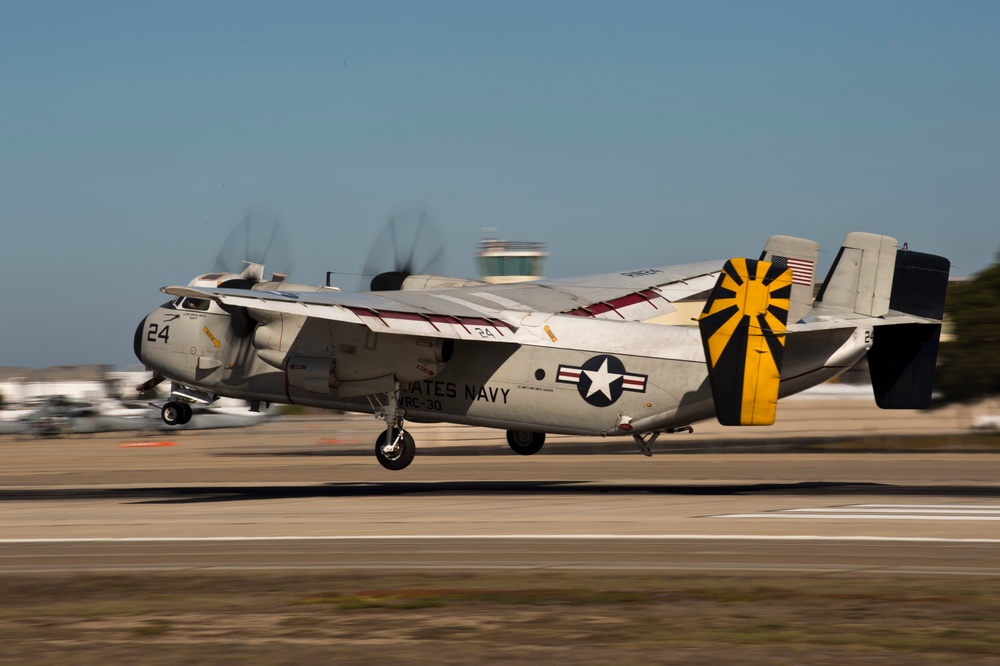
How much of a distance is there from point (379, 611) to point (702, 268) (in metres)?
21.8

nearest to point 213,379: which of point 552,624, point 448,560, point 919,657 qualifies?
point 448,560

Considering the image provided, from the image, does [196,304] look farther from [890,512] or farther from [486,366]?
[890,512]

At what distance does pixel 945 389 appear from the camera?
186 ft

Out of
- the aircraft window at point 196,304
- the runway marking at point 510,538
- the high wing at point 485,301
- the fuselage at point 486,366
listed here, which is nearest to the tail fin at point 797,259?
the fuselage at point 486,366

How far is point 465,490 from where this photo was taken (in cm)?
2764

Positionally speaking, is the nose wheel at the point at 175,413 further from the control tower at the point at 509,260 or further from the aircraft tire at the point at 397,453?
the control tower at the point at 509,260

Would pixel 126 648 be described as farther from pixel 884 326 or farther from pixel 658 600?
pixel 884 326

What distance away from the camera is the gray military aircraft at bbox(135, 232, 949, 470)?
21.9 meters

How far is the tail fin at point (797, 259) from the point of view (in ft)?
76.3

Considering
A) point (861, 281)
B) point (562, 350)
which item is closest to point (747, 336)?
point (861, 281)

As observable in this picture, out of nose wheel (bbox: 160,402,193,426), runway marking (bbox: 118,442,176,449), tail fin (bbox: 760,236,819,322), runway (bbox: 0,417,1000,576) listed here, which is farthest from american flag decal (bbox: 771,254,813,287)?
runway marking (bbox: 118,442,176,449)

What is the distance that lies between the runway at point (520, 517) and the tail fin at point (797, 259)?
4.32m

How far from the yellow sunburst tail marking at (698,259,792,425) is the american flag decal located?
1362 millimetres

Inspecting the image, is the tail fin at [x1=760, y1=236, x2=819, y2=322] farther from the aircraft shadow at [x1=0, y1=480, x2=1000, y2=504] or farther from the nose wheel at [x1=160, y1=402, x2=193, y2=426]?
the nose wheel at [x1=160, y1=402, x2=193, y2=426]
